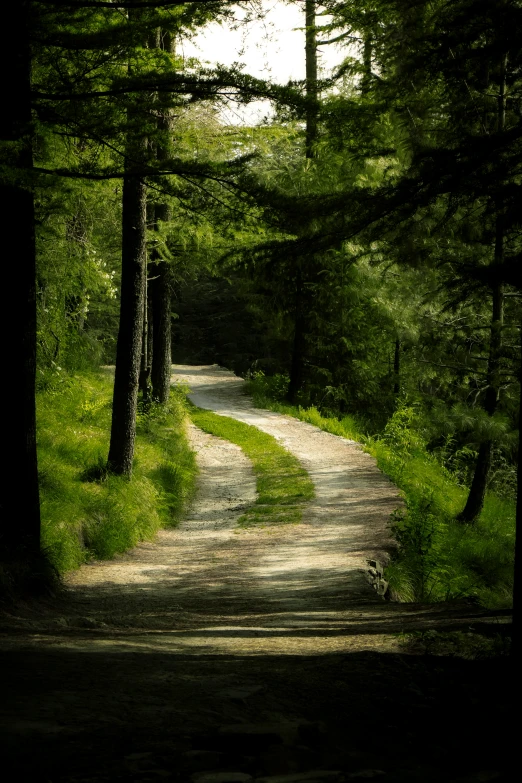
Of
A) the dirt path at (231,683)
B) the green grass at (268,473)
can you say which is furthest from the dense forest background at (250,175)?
the green grass at (268,473)

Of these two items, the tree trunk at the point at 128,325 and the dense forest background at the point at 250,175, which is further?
the tree trunk at the point at 128,325

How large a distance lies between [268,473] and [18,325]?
9.38 m

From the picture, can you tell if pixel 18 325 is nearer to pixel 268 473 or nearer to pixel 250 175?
pixel 250 175

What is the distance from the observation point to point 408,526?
11062mm

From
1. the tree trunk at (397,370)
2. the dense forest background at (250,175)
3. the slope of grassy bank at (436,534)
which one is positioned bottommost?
the slope of grassy bank at (436,534)

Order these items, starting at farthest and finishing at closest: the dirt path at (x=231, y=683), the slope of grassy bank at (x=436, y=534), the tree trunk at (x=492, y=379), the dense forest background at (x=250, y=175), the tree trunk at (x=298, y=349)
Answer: the tree trunk at (x=298, y=349), the tree trunk at (x=492, y=379), the slope of grassy bank at (x=436, y=534), the dense forest background at (x=250, y=175), the dirt path at (x=231, y=683)

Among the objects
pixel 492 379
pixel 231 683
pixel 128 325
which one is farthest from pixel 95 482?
pixel 231 683

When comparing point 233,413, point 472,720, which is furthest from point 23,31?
point 233,413

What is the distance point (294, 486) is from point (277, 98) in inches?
354

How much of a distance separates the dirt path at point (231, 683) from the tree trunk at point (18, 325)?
972mm

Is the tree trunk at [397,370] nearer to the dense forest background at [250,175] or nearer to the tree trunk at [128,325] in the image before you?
the dense forest background at [250,175]

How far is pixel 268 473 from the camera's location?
53.0 feet

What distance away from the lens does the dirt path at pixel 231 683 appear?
10.00ft

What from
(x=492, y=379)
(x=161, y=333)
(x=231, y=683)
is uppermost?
(x=161, y=333)
